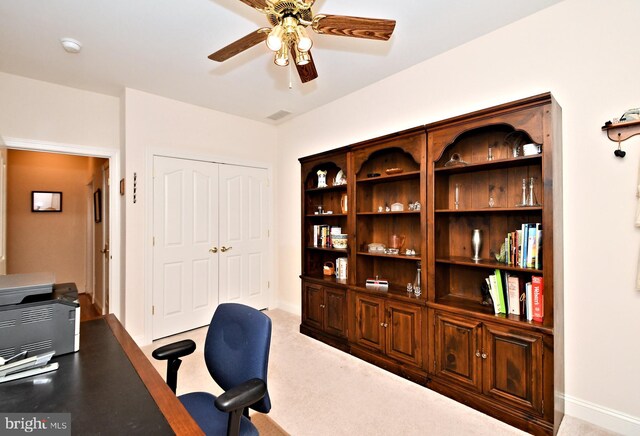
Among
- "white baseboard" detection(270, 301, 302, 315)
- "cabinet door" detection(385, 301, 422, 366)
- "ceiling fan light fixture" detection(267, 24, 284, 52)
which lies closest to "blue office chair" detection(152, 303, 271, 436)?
"ceiling fan light fixture" detection(267, 24, 284, 52)

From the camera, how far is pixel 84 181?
→ 5320mm

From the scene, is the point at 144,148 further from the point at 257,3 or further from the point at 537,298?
the point at 537,298

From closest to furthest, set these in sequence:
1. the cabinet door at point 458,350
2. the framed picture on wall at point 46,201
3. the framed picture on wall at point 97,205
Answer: the cabinet door at point 458,350, the framed picture on wall at point 97,205, the framed picture on wall at point 46,201

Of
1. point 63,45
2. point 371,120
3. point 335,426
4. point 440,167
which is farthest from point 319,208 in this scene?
point 63,45

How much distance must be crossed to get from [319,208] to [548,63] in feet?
8.43

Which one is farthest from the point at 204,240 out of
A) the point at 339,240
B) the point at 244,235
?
the point at 339,240

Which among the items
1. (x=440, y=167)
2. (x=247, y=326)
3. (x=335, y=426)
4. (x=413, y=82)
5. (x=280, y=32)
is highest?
(x=413, y=82)

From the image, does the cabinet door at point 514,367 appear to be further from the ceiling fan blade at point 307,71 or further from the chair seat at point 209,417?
the ceiling fan blade at point 307,71

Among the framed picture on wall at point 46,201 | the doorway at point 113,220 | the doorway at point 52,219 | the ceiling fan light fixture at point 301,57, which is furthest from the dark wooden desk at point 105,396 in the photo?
the framed picture on wall at point 46,201

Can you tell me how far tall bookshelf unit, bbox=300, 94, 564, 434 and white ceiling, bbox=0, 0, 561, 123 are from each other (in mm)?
727

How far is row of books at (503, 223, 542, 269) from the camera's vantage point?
6.49 feet

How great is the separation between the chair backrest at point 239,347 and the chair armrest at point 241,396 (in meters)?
0.08

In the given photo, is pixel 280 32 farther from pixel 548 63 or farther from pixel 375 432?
pixel 375 432

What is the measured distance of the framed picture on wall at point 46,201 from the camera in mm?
4910
